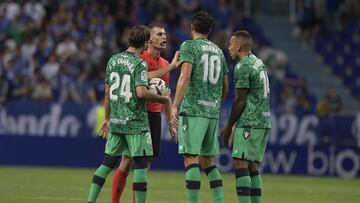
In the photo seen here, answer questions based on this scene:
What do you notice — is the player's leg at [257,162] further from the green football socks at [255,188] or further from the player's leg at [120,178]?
the player's leg at [120,178]

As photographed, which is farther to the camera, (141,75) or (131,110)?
(131,110)

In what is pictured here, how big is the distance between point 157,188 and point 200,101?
653 cm

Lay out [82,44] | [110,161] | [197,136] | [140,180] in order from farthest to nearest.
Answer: [82,44] → [197,136] → [110,161] → [140,180]

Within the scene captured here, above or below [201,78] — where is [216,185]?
below

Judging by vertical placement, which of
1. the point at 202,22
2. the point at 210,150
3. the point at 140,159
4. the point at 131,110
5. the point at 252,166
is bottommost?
the point at 252,166

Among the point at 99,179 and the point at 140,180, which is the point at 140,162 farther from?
the point at 99,179

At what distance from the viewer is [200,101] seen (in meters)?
13.6

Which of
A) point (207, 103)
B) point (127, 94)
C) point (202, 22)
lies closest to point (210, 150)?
point (207, 103)

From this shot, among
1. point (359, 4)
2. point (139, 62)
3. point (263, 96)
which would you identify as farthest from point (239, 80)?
point (359, 4)

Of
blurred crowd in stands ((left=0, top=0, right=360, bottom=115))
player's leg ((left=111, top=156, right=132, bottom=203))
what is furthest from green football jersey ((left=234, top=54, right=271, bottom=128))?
blurred crowd in stands ((left=0, top=0, right=360, bottom=115))

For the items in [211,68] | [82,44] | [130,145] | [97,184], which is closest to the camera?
[130,145]

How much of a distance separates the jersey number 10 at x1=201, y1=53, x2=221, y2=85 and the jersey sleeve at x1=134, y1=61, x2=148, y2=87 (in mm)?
955

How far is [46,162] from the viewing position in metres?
27.1

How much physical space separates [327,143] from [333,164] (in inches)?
26.1
